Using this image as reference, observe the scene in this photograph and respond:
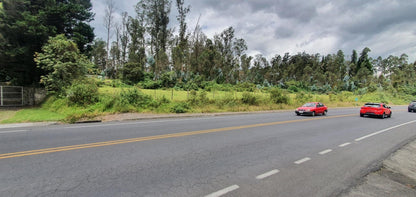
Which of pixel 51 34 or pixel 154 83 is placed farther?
pixel 154 83

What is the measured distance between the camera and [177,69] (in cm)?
4681

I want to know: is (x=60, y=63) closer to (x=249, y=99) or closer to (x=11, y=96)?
(x=11, y=96)

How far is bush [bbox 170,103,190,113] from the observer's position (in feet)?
55.0

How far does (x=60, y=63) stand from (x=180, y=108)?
10973 mm

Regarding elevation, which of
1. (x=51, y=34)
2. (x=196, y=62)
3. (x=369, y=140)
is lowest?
(x=369, y=140)

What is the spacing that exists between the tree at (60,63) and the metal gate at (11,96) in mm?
5402

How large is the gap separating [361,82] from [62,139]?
3522 inches

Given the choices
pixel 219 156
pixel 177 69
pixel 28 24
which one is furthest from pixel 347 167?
pixel 177 69

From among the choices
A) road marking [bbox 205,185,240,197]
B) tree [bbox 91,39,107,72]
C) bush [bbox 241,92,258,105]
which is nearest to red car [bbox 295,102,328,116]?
bush [bbox 241,92,258,105]

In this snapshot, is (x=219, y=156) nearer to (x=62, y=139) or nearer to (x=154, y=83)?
(x=62, y=139)

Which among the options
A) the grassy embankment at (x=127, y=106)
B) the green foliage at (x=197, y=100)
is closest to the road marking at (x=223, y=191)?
the grassy embankment at (x=127, y=106)

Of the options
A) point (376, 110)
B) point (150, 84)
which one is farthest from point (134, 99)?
point (376, 110)

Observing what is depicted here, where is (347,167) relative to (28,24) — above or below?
below

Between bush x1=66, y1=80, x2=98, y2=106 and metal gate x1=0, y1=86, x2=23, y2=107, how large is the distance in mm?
8375
